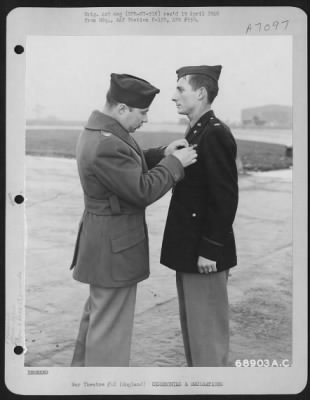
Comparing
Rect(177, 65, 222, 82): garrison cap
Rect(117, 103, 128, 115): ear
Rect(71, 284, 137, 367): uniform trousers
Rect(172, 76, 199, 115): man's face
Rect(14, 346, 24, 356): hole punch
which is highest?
Rect(177, 65, 222, 82): garrison cap

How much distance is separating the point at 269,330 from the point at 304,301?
0.14 m

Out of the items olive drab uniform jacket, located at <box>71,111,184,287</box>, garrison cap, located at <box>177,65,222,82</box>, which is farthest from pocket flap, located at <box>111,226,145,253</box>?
garrison cap, located at <box>177,65,222,82</box>

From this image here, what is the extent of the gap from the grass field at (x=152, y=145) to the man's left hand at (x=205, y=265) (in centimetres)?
30

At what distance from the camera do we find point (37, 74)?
4.79ft

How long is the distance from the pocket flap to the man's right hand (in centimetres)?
22

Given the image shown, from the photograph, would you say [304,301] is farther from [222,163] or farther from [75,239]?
[75,239]

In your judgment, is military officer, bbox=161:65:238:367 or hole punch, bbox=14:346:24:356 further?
hole punch, bbox=14:346:24:356

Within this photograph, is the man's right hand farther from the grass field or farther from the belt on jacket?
the belt on jacket

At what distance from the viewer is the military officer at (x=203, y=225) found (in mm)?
1368

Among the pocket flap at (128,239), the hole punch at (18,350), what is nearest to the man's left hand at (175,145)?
the pocket flap at (128,239)

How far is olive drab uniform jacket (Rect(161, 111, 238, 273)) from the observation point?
1364 mm

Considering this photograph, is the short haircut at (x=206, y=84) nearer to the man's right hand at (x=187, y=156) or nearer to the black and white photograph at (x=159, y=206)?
the black and white photograph at (x=159, y=206)

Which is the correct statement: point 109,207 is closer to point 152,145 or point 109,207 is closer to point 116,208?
point 116,208

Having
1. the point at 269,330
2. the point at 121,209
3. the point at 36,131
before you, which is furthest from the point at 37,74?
the point at 269,330
